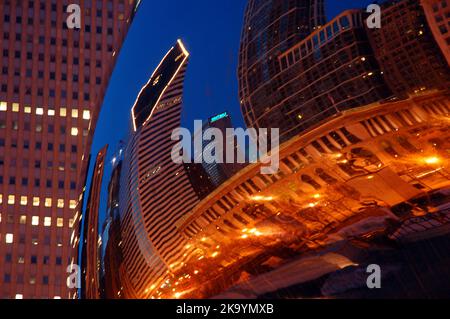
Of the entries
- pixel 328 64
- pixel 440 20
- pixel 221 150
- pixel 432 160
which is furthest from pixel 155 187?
pixel 440 20

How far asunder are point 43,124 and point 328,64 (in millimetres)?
78022

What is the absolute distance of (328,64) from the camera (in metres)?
2.22

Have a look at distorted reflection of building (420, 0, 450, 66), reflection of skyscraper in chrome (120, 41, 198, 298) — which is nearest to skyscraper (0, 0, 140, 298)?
reflection of skyscraper in chrome (120, 41, 198, 298)

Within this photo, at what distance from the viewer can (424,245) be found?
7.39 ft

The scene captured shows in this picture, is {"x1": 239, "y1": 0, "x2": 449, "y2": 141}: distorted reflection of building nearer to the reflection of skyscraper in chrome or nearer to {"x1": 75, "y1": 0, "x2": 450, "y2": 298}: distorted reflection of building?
{"x1": 75, "y1": 0, "x2": 450, "y2": 298}: distorted reflection of building

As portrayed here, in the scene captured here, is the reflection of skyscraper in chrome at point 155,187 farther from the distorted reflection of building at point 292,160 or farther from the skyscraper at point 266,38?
the skyscraper at point 266,38

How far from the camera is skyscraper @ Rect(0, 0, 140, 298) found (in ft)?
242

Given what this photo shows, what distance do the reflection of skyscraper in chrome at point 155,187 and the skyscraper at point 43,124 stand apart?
69.0 metres

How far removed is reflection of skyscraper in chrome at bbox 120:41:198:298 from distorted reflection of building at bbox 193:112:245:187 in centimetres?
11

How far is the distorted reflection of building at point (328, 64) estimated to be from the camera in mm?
2078

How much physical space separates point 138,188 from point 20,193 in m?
75.5

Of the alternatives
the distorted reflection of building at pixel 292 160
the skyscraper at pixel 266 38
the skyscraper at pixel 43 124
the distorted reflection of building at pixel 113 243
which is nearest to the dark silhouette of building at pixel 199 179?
the distorted reflection of building at pixel 292 160
